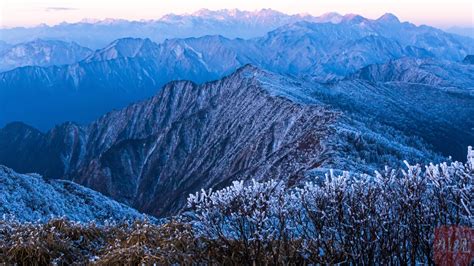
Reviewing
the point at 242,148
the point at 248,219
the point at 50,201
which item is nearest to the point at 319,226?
the point at 248,219

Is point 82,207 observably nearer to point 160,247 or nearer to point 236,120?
point 160,247

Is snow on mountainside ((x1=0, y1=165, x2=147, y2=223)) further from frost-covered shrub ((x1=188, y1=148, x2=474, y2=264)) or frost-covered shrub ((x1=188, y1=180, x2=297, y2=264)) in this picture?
frost-covered shrub ((x1=188, y1=148, x2=474, y2=264))

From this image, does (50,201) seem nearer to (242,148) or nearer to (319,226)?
(319,226)

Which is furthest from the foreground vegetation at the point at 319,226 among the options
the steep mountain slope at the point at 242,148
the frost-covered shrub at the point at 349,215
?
the steep mountain slope at the point at 242,148

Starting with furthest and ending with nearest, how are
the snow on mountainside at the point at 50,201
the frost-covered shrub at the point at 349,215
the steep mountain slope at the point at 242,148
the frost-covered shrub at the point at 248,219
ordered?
the steep mountain slope at the point at 242,148, the snow on mountainside at the point at 50,201, the frost-covered shrub at the point at 248,219, the frost-covered shrub at the point at 349,215

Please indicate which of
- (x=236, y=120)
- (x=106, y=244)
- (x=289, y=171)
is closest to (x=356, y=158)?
(x=289, y=171)

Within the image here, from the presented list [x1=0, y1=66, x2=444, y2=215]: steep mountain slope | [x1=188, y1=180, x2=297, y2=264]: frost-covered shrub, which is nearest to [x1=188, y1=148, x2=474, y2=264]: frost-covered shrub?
[x1=188, y1=180, x2=297, y2=264]: frost-covered shrub

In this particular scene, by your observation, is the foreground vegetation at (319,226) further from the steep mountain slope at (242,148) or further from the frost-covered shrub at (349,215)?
the steep mountain slope at (242,148)
